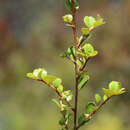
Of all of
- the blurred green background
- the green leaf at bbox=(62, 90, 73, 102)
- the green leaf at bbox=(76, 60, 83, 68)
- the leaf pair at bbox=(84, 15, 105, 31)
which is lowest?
the blurred green background

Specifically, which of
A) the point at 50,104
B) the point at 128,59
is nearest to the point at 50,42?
the point at 128,59

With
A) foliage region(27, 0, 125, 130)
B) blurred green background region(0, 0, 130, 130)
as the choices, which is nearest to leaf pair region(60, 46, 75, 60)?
foliage region(27, 0, 125, 130)

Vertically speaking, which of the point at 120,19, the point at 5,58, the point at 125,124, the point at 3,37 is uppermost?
the point at 120,19

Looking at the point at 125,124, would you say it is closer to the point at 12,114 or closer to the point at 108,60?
the point at 12,114

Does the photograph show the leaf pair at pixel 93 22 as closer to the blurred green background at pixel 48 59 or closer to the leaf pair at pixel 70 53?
the leaf pair at pixel 70 53

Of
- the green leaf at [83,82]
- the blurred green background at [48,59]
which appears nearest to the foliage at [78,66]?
the green leaf at [83,82]

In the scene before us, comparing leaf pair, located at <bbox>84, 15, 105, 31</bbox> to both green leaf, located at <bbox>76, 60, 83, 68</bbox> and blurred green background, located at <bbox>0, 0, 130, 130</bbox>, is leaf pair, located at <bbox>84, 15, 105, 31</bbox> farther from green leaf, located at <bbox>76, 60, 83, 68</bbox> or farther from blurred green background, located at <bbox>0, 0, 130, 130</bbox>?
blurred green background, located at <bbox>0, 0, 130, 130</bbox>

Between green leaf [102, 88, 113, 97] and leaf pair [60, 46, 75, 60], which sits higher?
leaf pair [60, 46, 75, 60]

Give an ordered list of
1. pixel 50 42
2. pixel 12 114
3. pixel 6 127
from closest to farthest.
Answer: pixel 6 127
pixel 12 114
pixel 50 42
